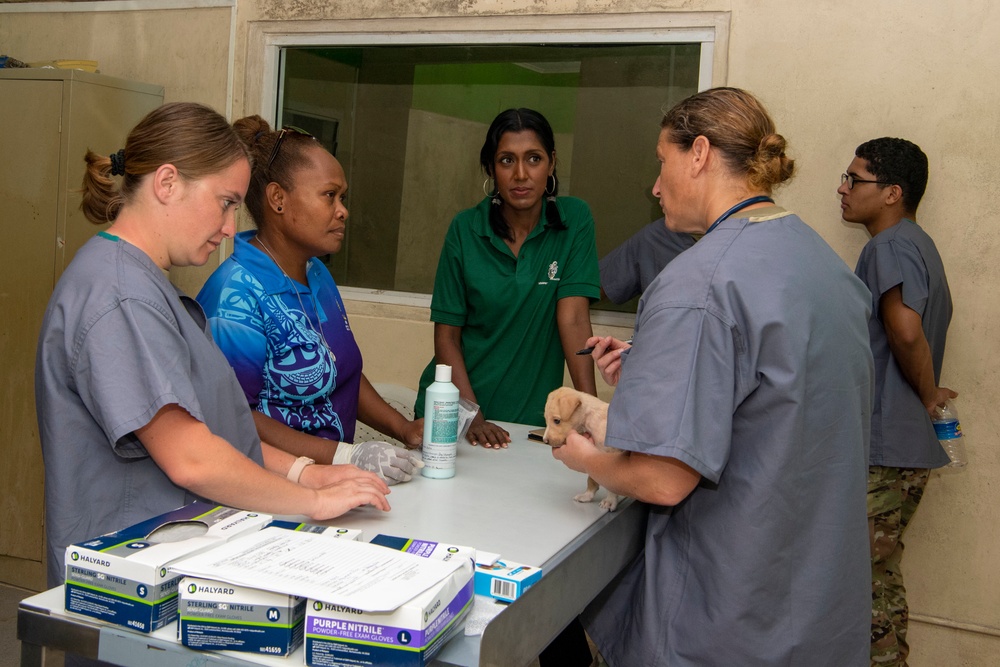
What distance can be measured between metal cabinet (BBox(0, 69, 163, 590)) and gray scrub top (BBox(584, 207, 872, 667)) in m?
3.17

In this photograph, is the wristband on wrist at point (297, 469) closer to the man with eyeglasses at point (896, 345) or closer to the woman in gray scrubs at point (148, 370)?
the woman in gray scrubs at point (148, 370)

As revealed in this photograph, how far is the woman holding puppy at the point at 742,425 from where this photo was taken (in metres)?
1.51

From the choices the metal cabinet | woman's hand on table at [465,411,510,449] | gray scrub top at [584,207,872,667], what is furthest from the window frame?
gray scrub top at [584,207,872,667]

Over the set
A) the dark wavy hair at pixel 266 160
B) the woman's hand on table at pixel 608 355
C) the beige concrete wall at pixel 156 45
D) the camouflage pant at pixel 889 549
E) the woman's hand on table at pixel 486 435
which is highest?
the beige concrete wall at pixel 156 45

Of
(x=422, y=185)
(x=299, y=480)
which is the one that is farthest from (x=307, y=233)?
(x=422, y=185)

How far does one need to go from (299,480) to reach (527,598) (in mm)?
639

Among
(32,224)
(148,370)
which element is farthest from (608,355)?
(32,224)

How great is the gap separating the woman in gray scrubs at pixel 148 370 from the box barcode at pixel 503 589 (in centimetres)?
37

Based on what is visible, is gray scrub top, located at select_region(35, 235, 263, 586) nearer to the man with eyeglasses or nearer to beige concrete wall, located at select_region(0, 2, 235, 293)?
the man with eyeglasses

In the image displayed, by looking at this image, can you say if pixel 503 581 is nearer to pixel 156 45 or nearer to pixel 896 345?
pixel 896 345

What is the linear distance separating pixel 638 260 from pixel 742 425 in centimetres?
217

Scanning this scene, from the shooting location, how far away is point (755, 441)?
5.17ft

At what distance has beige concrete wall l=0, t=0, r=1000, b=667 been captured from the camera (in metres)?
3.29

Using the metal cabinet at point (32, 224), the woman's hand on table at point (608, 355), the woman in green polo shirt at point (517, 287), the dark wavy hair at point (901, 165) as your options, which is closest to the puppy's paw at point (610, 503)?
the woman's hand on table at point (608, 355)
